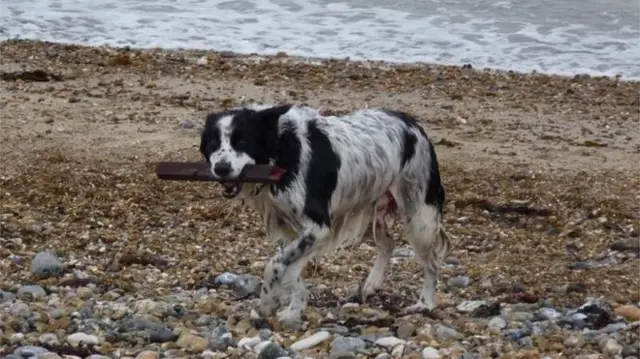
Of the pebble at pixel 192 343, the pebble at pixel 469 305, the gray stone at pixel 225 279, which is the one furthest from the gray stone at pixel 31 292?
the pebble at pixel 469 305

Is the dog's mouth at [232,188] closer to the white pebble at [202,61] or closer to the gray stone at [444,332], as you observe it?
the gray stone at [444,332]

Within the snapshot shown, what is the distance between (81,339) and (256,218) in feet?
10.4

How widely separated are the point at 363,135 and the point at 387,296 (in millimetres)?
1143

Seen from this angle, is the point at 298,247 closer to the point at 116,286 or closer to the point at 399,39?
the point at 116,286

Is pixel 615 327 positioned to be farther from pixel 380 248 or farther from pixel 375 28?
pixel 375 28

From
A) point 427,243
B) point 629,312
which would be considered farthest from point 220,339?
point 629,312

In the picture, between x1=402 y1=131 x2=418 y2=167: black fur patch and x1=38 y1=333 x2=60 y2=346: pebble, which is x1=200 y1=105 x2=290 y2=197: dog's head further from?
x1=38 y1=333 x2=60 y2=346: pebble

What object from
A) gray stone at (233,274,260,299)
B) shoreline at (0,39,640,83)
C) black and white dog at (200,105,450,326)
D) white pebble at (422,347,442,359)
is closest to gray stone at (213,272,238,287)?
gray stone at (233,274,260,299)

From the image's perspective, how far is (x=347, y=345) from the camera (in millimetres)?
6234

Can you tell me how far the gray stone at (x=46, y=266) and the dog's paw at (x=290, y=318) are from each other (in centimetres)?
159

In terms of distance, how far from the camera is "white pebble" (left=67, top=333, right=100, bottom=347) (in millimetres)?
6199

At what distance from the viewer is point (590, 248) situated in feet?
29.2

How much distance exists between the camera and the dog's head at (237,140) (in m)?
6.43

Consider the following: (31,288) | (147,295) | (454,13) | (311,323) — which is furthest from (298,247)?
(454,13)
